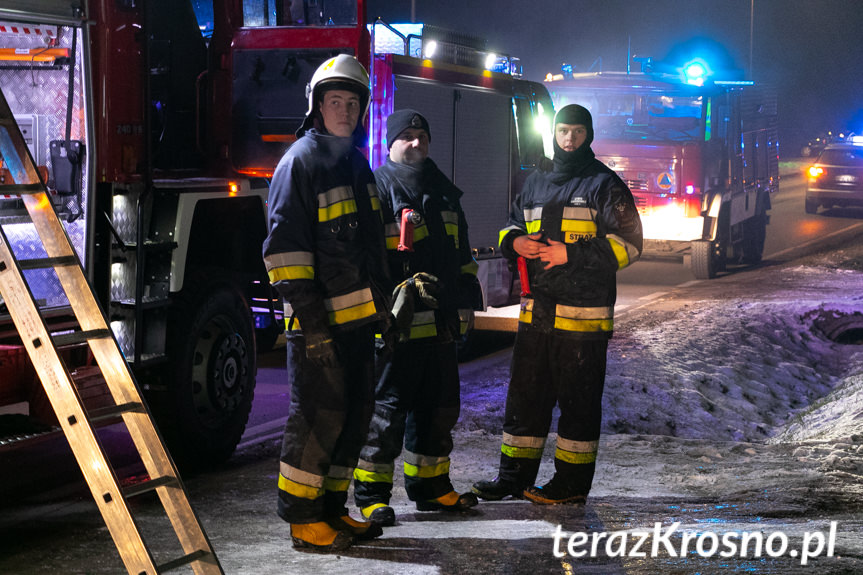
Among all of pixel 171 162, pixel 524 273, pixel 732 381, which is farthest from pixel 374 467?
pixel 732 381

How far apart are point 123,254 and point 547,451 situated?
2.68 metres

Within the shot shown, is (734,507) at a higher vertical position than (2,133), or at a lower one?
lower

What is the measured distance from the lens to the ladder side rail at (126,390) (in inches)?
142

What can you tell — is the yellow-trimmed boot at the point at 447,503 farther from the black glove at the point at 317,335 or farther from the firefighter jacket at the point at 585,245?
the black glove at the point at 317,335

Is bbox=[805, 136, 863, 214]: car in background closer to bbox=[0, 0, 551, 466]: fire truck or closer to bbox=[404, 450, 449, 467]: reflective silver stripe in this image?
bbox=[0, 0, 551, 466]: fire truck

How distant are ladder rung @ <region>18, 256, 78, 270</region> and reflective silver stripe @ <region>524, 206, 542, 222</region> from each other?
7.83ft

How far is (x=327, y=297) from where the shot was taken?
4.50m

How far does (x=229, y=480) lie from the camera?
19.1 feet

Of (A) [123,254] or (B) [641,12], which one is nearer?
(A) [123,254]

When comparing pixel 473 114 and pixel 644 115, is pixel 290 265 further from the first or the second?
pixel 644 115

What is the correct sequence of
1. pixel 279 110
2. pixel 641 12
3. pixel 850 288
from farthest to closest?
pixel 641 12, pixel 850 288, pixel 279 110

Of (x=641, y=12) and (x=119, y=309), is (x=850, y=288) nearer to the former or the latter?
(x=119, y=309)

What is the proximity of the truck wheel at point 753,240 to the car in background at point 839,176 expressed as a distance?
260 inches

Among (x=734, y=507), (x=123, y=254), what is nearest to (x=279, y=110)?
(x=123, y=254)
